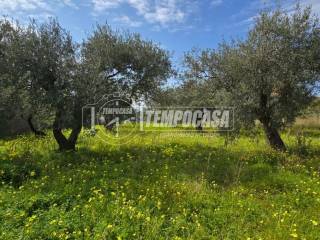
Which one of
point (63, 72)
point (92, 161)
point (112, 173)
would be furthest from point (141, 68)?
point (112, 173)

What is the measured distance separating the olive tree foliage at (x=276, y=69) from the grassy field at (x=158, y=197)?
2072mm

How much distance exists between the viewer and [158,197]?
7.47 m

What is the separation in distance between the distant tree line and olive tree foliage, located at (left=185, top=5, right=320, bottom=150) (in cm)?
4

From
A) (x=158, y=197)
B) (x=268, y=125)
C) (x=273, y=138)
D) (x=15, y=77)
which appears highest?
(x=15, y=77)

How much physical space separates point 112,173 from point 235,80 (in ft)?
24.2

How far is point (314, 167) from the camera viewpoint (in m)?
10.5

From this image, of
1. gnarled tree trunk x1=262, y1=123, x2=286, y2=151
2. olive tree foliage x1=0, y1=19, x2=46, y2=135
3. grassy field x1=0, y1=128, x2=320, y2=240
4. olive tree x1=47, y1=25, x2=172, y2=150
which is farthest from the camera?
gnarled tree trunk x1=262, y1=123, x2=286, y2=151

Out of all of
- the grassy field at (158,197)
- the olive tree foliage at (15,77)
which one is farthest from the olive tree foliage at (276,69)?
the olive tree foliage at (15,77)

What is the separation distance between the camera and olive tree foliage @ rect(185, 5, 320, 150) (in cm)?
1241

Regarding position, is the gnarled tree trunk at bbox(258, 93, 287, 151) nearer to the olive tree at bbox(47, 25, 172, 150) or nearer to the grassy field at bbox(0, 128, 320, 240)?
the grassy field at bbox(0, 128, 320, 240)

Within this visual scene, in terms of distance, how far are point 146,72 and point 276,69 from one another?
594cm

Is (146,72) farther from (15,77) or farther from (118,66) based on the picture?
(15,77)
